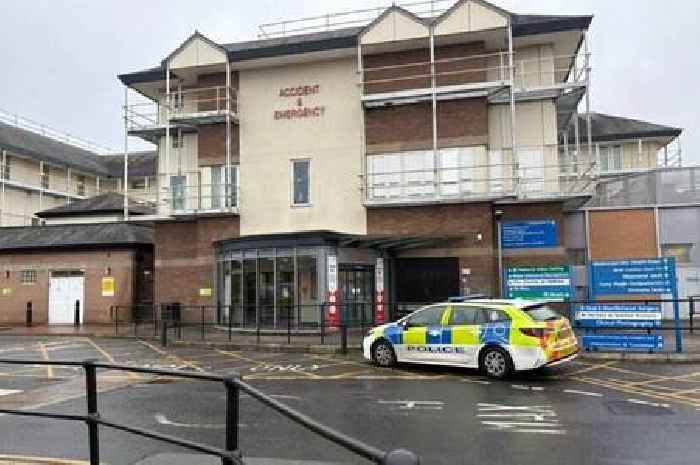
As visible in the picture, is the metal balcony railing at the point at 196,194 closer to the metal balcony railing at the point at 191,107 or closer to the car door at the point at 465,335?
the metal balcony railing at the point at 191,107

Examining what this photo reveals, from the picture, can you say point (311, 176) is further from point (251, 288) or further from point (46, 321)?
point (46, 321)

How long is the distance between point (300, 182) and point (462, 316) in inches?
527

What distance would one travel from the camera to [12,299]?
101ft

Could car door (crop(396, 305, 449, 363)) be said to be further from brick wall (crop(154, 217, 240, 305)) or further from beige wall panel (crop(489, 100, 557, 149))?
brick wall (crop(154, 217, 240, 305))

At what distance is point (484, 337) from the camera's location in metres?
13.0

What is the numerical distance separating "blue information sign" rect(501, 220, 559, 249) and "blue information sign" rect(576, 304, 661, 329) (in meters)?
6.71

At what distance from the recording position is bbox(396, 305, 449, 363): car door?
13.8 m

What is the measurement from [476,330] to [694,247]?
15321 millimetres

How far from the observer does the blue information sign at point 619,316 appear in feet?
50.9

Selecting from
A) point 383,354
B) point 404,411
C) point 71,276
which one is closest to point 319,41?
point 383,354

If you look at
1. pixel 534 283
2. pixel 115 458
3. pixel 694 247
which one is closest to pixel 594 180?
pixel 694 247

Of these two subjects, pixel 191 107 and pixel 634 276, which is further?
pixel 191 107

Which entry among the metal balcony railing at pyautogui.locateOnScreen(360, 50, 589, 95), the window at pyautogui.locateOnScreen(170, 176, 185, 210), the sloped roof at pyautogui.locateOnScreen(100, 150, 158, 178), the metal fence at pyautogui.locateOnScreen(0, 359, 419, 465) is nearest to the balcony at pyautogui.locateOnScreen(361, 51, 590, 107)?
the metal balcony railing at pyautogui.locateOnScreen(360, 50, 589, 95)

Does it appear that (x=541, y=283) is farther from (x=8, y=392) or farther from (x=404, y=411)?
(x=8, y=392)
